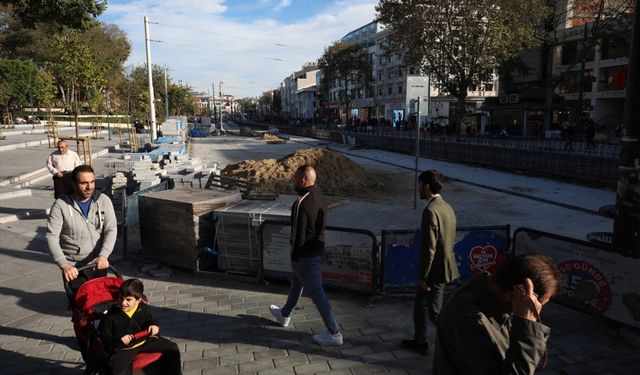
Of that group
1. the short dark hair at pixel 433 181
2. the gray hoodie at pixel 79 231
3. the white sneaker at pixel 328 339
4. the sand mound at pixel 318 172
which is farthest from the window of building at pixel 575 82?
the gray hoodie at pixel 79 231

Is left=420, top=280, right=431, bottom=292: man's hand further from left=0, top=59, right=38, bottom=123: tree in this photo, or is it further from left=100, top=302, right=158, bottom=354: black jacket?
left=0, top=59, right=38, bottom=123: tree

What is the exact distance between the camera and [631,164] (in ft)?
15.4

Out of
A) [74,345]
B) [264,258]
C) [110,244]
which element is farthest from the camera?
[264,258]

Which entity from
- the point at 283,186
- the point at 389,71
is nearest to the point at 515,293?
the point at 283,186

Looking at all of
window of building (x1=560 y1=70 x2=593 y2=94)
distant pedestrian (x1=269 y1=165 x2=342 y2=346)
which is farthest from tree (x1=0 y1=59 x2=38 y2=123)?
window of building (x1=560 y1=70 x2=593 y2=94)

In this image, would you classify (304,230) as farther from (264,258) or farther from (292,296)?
(264,258)

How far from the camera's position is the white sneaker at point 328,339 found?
14.5ft

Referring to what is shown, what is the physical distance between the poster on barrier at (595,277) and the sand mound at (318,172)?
361 inches

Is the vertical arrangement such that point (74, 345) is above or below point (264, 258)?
below

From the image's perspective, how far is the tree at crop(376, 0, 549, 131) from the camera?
27578 mm

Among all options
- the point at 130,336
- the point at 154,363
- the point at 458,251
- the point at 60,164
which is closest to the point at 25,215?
the point at 60,164

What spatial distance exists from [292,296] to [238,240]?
182 centimetres

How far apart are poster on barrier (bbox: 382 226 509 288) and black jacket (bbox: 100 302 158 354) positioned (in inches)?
121

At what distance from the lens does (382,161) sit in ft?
82.3
